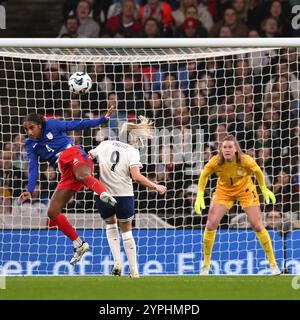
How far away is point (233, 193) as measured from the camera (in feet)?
40.3

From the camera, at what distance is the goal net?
43.1 feet

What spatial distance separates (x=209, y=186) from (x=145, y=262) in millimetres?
1557

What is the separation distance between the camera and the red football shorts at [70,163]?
37.6 ft

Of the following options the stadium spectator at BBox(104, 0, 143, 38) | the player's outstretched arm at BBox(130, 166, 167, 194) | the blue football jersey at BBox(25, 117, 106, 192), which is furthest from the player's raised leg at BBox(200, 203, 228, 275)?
the stadium spectator at BBox(104, 0, 143, 38)

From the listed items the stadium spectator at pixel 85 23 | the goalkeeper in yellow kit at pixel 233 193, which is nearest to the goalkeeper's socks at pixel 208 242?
the goalkeeper in yellow kit at pixel 233 193

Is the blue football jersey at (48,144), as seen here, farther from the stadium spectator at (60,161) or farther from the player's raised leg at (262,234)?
the player's raised leg at (262,234)

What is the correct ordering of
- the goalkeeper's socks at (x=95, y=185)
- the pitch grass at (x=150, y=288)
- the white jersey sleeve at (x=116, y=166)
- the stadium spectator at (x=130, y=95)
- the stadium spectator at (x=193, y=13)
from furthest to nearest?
the stadium spectator at (x=193, y=13), the stadium spectator at (x=130, y=95), the white jersey sleeve at (x=116, y=166), the goalkeeper's socks at (x=95, y=185), the pitch grass at (x=150, y=288)

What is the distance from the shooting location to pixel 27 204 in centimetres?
1355

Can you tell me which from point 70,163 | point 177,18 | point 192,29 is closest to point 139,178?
point 70,163

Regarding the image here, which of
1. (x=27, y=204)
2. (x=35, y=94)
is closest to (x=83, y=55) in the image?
(x=35, y=94)

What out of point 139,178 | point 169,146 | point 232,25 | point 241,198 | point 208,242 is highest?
point 232,25

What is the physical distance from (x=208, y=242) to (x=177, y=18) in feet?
17.5

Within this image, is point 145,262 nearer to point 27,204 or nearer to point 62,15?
point 27,204

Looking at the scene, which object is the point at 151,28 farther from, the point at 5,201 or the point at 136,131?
the point at 136,131
